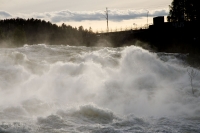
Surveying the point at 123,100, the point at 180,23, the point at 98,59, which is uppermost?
the point at 180,23

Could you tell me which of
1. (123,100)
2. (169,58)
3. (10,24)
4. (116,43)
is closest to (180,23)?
(116,43)

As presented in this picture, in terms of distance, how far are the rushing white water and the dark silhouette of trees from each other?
103 feet

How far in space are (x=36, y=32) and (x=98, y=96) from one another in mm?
107644

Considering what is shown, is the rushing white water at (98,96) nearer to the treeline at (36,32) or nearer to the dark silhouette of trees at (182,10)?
the dark silhouette of trees at (182,10)

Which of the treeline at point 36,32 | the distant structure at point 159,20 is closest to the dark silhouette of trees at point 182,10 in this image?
the distant structure at point 159,20

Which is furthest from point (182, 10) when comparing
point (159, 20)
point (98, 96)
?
point (98, 96)

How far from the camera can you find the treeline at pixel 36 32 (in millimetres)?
86062

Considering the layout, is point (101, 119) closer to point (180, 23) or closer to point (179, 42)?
point (179, 42)

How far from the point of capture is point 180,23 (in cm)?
5600

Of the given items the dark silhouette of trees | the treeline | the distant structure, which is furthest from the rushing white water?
the treeline

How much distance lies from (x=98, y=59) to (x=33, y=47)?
13808mm

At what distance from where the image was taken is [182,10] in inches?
2576

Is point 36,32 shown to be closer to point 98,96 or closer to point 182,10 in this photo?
point 182,10

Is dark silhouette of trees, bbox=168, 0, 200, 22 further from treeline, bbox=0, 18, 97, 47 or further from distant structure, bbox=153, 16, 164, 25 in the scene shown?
treeline, bbox=0, 18, 97, 47
